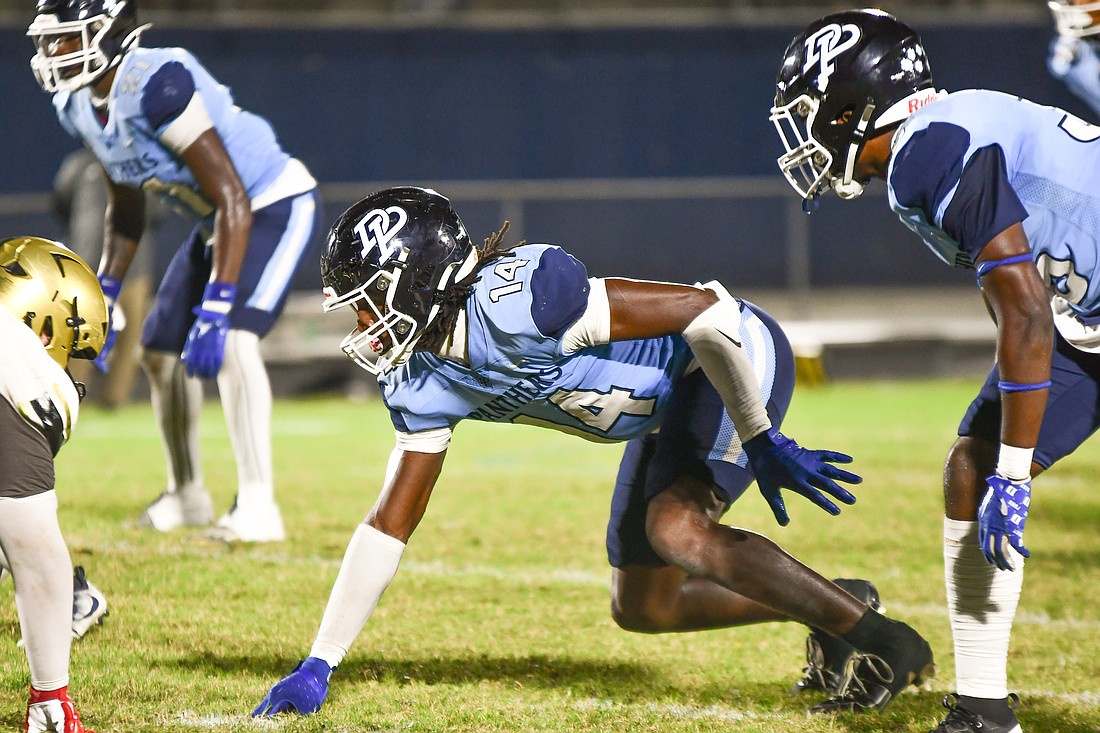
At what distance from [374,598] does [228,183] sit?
2.42m

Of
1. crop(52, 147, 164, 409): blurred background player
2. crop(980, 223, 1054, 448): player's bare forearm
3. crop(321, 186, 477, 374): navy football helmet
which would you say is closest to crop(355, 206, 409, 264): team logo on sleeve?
crop(321, 186, 477, 374): navy football helmet

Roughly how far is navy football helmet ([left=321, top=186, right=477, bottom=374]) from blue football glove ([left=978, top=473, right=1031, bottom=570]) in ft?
4.21

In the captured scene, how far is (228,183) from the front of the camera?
16.2 feet

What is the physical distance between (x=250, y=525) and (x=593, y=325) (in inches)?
106

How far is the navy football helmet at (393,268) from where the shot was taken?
2.95m

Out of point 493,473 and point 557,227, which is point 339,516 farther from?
point 557,227

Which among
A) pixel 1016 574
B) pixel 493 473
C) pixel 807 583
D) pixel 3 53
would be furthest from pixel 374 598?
pixel 3 53

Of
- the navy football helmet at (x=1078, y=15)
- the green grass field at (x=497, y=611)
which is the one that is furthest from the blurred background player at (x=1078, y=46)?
the green grass field at (x=497, y=611)

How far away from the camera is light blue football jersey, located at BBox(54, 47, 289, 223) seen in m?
4.83

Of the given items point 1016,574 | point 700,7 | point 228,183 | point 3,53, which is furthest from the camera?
point 700,7

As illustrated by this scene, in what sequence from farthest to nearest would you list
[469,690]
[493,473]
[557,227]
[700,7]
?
[700,7] → [557,227] → [493,473] → [469,690]

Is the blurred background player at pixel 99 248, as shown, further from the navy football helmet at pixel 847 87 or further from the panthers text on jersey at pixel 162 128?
the navy football helmet at pixel 847 87

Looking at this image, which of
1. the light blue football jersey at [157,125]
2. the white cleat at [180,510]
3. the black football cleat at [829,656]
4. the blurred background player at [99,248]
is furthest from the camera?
the blurred background player at [99,248]

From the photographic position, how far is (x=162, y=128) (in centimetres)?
487
